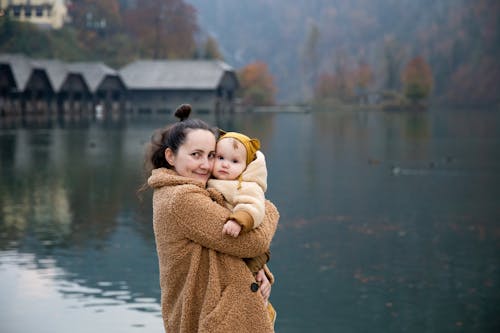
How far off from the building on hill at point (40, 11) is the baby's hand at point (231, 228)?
236ft

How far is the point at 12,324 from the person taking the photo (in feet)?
21.9

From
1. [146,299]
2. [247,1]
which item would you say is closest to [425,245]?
[146,299]

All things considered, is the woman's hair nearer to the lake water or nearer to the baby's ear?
the baby's ear

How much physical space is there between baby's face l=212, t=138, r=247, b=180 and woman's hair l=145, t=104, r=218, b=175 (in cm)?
9

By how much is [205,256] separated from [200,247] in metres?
0.05

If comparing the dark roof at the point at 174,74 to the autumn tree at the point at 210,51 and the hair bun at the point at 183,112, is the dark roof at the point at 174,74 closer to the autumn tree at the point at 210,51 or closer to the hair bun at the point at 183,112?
the autumn tree at the point at 210,51

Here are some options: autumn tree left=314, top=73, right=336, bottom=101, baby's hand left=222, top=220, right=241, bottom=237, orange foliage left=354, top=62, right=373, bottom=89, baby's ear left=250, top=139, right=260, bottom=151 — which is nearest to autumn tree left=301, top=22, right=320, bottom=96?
orange foliage left=354, top=62, right=373, bottom=89

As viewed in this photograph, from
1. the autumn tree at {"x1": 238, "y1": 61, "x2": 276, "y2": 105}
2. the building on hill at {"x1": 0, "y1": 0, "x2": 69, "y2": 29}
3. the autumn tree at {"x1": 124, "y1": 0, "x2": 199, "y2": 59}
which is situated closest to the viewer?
the building on hill at {"x1": 0, "y1": 0, "x2": 69, "y2": 29}

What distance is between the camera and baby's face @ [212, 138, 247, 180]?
2.99 metres

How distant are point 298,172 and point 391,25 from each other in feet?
404

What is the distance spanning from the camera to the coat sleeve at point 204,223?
288cm

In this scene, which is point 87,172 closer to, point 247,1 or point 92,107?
point 92,107

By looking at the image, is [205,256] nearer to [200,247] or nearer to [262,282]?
[200,247]

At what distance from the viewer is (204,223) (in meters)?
2.88
